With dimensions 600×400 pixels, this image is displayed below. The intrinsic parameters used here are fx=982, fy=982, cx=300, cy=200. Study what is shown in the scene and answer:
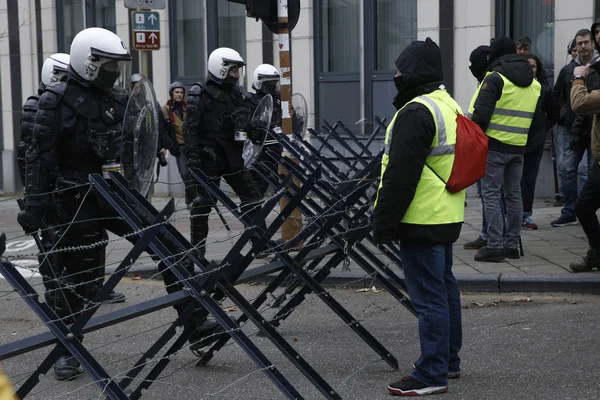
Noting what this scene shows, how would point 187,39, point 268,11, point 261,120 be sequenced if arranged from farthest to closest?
point 187,39 → point 268,11 → point 261,120

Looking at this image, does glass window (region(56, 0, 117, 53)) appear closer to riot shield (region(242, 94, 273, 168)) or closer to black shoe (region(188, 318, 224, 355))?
riot shield (region(242, 94, 273, 168))

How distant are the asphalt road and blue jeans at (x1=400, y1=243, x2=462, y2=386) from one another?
0.19 metres

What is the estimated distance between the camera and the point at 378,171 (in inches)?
279

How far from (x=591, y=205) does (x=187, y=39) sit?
11030 millimetres

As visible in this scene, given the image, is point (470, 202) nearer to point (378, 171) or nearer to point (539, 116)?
point (539, 116)

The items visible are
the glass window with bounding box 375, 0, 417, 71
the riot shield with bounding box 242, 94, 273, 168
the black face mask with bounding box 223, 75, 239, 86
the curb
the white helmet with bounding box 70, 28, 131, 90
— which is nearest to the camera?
the white helmet with bounding box 70, 28, 131, 90

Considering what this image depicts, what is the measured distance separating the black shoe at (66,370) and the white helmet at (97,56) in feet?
5.71

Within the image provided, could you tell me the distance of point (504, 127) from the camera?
8938 mm

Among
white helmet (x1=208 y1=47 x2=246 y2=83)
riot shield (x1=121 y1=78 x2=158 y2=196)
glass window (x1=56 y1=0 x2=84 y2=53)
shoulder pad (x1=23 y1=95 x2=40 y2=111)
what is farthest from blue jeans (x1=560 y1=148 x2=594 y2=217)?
glass window (x1=56 y1=0 x2=84 y2=53)

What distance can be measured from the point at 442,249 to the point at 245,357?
1703mm

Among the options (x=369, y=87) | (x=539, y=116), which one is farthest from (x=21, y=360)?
(x=369, y=87)

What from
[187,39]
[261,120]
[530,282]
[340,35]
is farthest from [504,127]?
[187,39]

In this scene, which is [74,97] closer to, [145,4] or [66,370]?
[66,370]

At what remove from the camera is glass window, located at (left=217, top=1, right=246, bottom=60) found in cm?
1722
